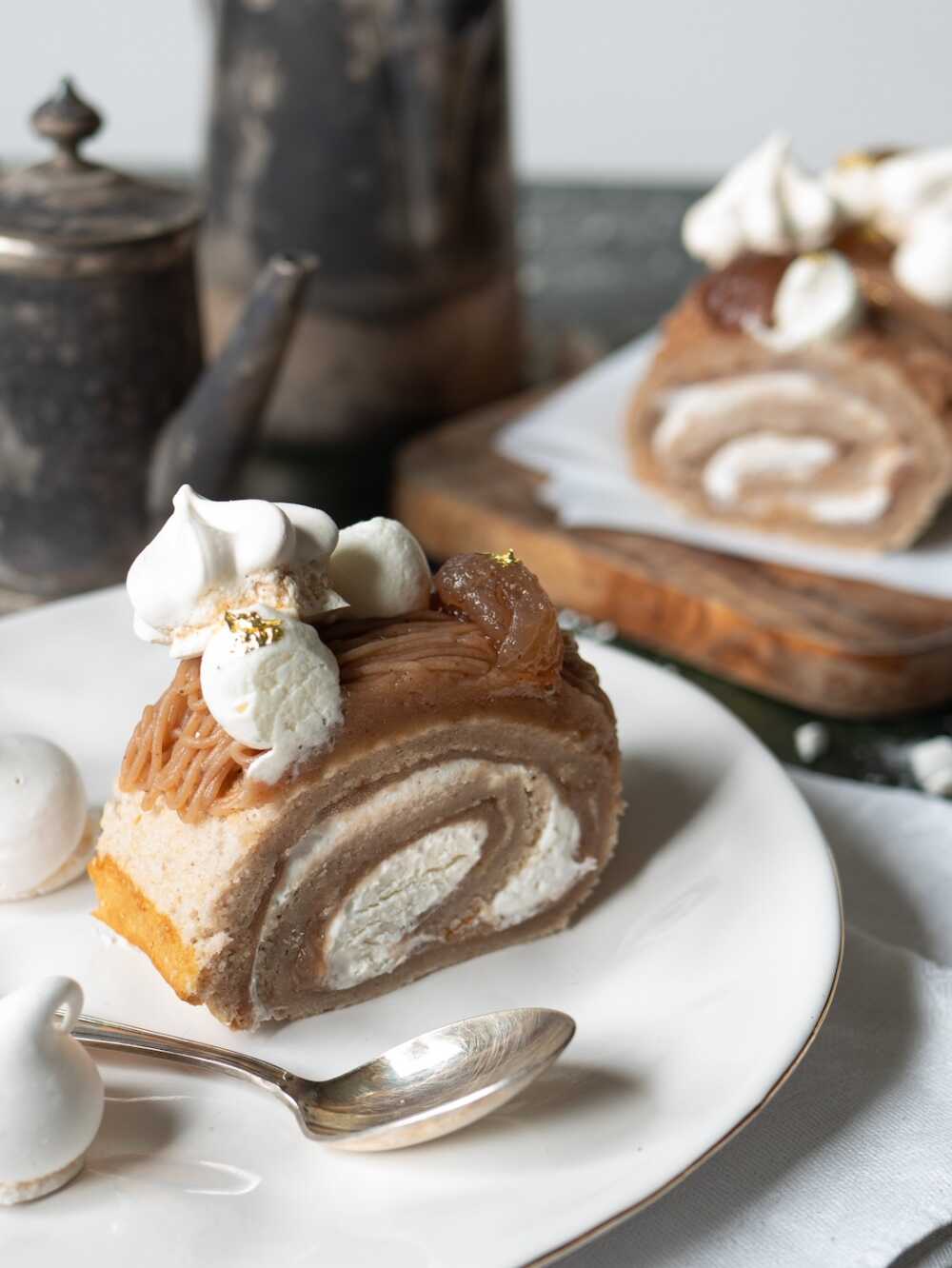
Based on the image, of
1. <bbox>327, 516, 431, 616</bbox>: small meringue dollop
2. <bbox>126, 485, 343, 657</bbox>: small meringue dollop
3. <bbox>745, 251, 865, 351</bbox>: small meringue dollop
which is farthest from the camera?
<bbox>745, 251, 865, 351</bbox>: small meringue dollop

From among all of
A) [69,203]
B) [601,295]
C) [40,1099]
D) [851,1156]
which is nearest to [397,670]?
[40,1099]

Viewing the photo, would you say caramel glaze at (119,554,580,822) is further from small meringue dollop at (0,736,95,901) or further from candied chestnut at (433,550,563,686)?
small meringue dollop at (0,736,95,901)

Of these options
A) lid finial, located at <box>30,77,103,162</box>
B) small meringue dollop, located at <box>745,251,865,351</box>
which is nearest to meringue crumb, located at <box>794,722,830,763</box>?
small meringue dollop, located at <box>745,251,865,351</box>

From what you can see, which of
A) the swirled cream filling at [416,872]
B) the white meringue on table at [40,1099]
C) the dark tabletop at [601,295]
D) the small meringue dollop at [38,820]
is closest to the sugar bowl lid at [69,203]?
the dark tabletop at [601,295]

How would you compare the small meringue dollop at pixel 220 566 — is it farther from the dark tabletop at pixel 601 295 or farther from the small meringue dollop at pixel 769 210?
the small meringue dollop at pixel 769 210

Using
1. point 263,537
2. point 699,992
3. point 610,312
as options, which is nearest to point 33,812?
point 263,537

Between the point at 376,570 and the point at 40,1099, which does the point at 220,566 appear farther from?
the point at 40,1099

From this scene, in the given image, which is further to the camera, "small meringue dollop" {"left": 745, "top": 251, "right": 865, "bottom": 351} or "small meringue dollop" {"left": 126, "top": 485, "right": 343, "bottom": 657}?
"small meringue dollop" {"left": 745, "top": 251, "right": 865, "bottom": 351}
